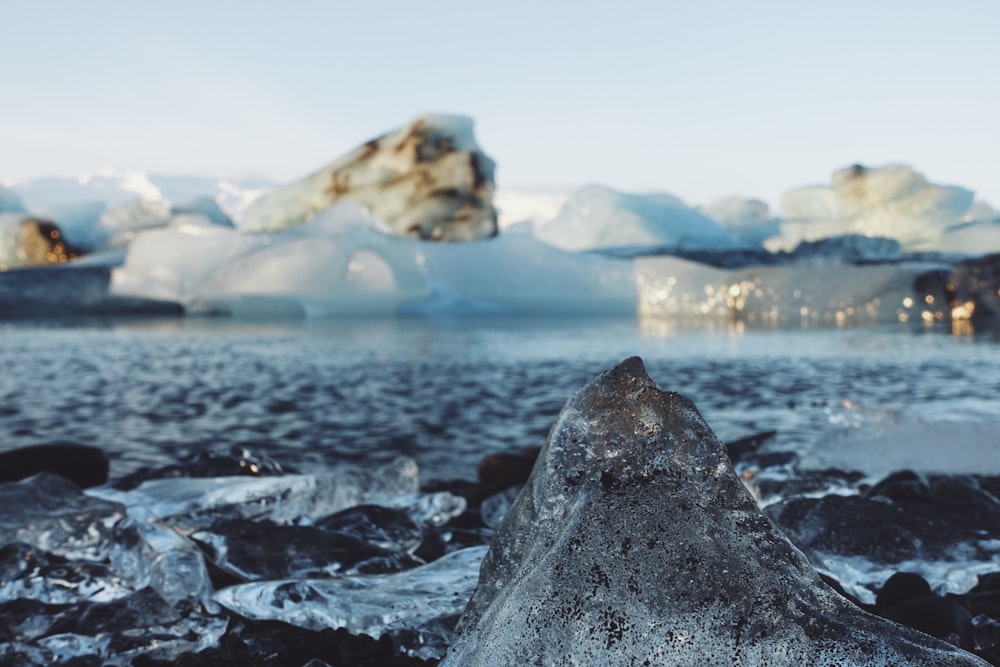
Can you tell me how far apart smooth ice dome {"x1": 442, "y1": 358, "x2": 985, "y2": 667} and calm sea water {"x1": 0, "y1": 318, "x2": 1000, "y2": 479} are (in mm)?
1425

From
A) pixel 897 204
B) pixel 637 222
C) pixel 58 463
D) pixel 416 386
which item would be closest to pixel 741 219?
pixel 897 204

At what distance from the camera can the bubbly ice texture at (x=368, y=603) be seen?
119 cm

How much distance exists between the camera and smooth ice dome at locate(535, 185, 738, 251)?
62.7 ft

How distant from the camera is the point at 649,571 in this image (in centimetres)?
78

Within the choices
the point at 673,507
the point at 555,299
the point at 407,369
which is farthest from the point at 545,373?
the point at 555,299

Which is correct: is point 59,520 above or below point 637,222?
below

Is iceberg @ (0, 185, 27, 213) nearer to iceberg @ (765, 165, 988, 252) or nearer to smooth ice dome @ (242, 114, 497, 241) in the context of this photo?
smooth ice dome @ (242, 114, 497, 241)

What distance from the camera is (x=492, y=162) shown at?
42.5 ft

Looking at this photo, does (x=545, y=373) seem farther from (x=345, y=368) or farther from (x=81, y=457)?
(x=81, y=457)

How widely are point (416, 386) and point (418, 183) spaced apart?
930 centimetres

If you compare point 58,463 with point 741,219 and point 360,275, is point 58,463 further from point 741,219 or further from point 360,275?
point 741,219

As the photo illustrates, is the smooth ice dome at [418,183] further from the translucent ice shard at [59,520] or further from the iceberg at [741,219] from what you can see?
the iceberg at [741,219]

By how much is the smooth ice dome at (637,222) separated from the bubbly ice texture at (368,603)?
1790cm

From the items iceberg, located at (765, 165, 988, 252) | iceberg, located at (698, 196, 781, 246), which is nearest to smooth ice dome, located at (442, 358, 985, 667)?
iceberg, located at (765, 165, 988, 252)
